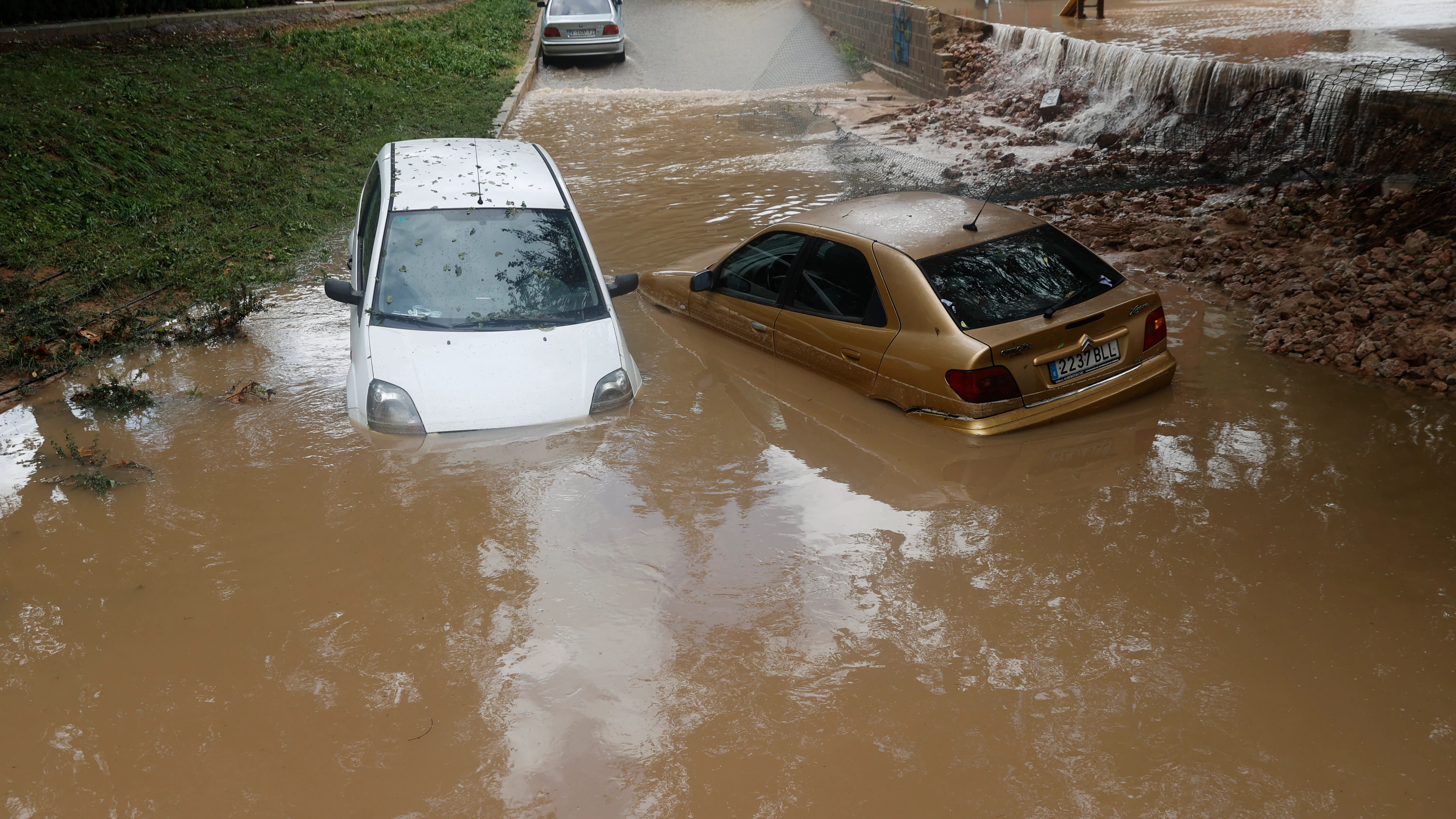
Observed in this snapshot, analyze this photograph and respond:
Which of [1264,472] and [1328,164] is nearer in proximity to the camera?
[1264,472]

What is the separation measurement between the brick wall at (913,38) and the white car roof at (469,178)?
13.1 m

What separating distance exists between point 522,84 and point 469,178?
13909 millimetres

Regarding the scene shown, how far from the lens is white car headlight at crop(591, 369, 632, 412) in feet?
20.3

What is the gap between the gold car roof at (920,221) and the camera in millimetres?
6125

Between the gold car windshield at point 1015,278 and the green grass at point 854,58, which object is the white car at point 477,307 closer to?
the gold car windshield at point 1015,278

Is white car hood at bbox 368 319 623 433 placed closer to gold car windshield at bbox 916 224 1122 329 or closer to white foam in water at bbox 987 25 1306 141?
gold car windshield at bbox 916 224 1122 329

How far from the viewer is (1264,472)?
5500mm

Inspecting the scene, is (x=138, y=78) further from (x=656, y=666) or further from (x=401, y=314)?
(x=656, y=666)

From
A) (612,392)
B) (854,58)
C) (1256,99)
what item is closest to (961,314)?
(612,392)

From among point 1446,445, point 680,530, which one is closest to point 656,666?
point 680,530

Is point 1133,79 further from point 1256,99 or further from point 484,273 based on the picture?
point 484,273

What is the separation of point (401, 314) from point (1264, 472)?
5.22m

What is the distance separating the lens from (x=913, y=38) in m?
20.9

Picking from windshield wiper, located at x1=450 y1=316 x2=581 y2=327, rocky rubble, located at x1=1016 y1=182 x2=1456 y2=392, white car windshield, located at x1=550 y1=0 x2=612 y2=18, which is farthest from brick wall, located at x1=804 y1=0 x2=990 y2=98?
windshield wiper, located at x1=450 y1=316 x2=581 y2=327
